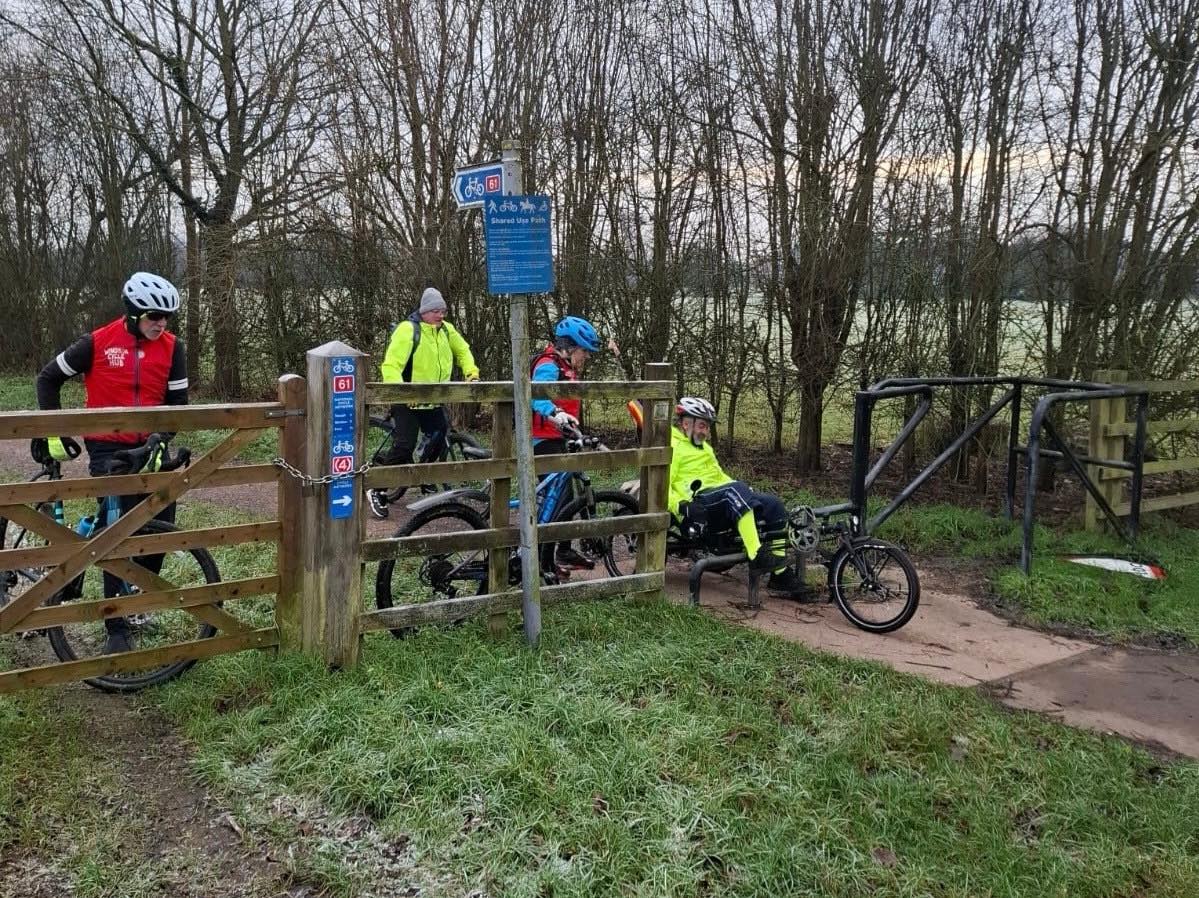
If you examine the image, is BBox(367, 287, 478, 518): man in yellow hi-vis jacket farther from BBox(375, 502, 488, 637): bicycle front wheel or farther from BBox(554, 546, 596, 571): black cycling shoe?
BBox(375, 502, 488, 637): bicycle front wheel

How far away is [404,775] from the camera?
11.4 ft

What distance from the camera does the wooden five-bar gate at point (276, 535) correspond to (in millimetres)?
3752

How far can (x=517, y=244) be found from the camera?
14.5ft

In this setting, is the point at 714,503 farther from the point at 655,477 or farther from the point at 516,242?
the point at 516,242

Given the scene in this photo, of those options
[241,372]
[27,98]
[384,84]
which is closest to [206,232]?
[241,372]

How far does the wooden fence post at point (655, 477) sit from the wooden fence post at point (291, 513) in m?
2.07

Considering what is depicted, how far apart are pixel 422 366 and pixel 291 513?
400cm

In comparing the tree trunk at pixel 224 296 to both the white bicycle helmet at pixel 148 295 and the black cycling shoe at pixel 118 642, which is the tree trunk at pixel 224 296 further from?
the black cycling shoe at pixel 118 642

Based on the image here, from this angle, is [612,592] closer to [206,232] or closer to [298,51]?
[206,232]

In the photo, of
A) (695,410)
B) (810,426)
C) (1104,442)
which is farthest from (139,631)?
(810,426)

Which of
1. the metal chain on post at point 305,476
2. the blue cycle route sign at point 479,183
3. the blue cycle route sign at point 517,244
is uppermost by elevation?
the blue cycle route sign at point 479,183

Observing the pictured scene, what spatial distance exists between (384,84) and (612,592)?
926 centimetres

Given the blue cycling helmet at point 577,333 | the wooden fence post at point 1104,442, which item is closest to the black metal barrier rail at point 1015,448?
the wooden fence post at point 1104,442

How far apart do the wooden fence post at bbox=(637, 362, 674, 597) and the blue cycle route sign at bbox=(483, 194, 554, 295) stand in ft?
4.06
